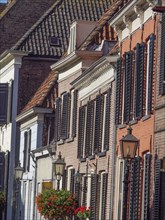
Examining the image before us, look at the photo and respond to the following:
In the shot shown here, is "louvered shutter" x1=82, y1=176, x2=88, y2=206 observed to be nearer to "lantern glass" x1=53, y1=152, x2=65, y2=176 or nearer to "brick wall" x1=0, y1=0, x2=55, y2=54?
"lantern glass" x1=53, y1=152, x2=65, y2=176

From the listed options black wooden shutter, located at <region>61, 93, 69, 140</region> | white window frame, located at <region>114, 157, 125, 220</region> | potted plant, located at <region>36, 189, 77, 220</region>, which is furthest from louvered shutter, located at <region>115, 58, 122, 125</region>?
black wooden shutter, located at <region>61, 93, 69, 140</region>

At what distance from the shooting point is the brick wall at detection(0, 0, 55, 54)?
197ft

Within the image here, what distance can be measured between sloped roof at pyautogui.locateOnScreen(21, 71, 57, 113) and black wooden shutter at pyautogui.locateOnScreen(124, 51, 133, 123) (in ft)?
65.4

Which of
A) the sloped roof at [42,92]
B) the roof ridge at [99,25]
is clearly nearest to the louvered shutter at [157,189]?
the roof ridge at [99,25]

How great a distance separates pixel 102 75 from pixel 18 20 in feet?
84.8

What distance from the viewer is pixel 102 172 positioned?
34312mm

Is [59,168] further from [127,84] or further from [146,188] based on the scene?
[146,188]

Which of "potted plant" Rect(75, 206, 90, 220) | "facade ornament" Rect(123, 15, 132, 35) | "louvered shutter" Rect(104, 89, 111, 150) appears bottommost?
"potted plant" Rect(75, 206, 90, 220)

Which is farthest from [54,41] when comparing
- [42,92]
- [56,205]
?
[56,205]

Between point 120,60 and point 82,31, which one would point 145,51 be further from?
point 82,31

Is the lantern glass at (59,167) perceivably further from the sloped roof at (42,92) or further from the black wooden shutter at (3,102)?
the black wooden shutter at (3,102)

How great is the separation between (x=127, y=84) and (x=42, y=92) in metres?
21.5

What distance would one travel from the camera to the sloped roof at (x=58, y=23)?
181 ft

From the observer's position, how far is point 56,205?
119ft
